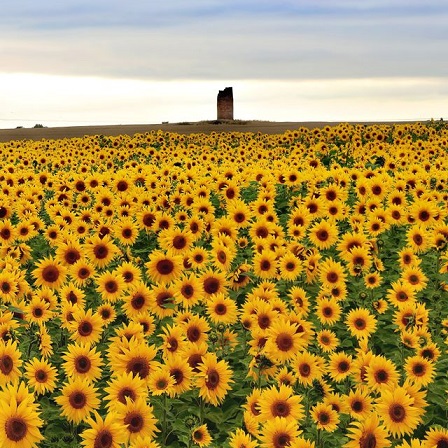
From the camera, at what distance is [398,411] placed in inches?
206

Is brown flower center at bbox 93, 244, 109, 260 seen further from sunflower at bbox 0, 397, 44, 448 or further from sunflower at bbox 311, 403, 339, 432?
sunflower at bbox 0, 397, 44, 448

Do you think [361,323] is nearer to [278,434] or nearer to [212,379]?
[212,379]

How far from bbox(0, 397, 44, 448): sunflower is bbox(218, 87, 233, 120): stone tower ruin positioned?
5858 cm

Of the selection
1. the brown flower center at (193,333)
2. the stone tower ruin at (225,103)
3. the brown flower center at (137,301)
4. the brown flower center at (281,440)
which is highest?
the stone tower ruin at (225,103)

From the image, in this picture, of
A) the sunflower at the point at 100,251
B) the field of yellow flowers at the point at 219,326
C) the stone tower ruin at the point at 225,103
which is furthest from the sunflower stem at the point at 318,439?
the stone tower ruin at the point at 225,103

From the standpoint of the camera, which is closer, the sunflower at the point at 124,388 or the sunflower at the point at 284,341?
the sunflower at the point at 124,388

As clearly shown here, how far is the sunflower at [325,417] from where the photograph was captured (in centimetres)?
566

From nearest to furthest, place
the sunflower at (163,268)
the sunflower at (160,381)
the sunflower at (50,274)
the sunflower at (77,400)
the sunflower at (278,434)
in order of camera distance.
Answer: the sunflower at (278,434) < the sunflower at (160,381) < the sunflower at (77,400) < the sunflower at (163,268) < the sunflower at (50,274)

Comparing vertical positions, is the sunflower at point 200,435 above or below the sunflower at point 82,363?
below

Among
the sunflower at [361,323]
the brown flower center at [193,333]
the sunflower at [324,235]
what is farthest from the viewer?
the sunflower at [324,235]

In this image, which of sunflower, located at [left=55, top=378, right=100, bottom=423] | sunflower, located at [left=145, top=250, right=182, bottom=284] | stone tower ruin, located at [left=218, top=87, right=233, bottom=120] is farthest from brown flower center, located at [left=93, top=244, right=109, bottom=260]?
stone tower ruin, located at [left=218, top=87, right=233, bottom=120]

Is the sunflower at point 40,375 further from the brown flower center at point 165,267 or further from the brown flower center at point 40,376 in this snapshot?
the brown flower center at point 165,267

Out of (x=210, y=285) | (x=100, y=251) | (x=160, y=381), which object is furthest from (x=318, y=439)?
(x=100, y=251)

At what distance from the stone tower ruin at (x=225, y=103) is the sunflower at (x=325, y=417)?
5756 centimetres
